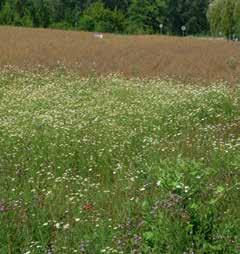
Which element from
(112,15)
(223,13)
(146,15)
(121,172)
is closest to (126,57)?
(223,13)

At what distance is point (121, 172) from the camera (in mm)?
6777

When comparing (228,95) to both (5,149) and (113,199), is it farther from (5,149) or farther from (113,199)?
(113,199)

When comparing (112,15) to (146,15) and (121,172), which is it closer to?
(146,15)

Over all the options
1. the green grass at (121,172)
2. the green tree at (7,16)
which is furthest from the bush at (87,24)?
the green grass at (121,172)

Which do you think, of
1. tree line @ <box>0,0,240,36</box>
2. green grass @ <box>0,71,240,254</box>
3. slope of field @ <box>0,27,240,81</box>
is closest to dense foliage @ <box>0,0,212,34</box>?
tree line @ <box>0,0,240,36</box>

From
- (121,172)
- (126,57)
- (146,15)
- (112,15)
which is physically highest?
(112,15)

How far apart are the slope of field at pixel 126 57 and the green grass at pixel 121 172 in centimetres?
670

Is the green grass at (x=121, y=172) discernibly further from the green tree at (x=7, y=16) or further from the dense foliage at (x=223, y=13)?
the green tree at (x=7, y=16)

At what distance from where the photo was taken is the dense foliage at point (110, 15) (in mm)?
67062

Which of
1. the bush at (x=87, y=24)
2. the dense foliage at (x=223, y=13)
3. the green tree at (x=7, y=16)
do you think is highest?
the dense foliage at (x=223, y=13)

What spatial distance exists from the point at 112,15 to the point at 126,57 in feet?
162

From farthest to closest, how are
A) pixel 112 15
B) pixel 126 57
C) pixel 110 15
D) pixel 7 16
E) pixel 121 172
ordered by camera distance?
pixel 112 15 < pixel 110 15 < pixel 7 16 < pixel 126 57 < pixel 121 172

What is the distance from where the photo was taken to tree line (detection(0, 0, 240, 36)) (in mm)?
67062

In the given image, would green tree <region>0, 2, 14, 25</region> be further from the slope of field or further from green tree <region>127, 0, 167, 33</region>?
the slope of field
